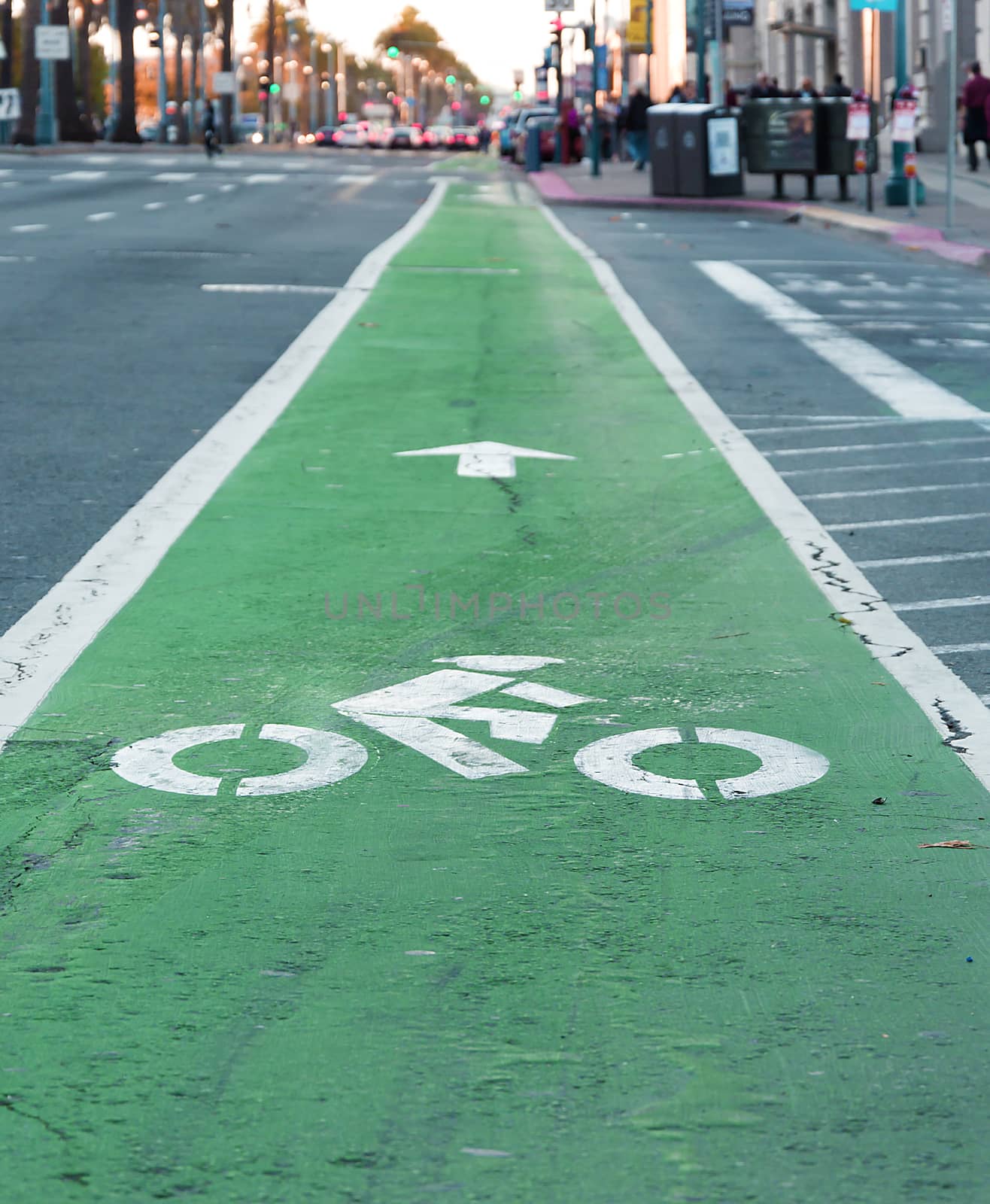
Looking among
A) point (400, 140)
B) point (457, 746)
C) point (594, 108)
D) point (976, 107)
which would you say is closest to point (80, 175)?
point (594, 108)

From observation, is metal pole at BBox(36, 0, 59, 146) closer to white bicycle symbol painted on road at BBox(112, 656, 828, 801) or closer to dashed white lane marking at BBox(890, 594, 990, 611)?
dashed white lane marking at BBox(890, 594, 990, 611)

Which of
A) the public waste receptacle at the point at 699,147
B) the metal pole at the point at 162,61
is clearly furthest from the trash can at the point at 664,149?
the metal pole at the point at 162,61

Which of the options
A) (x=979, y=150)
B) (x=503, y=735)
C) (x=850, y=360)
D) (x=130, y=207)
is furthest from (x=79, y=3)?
(x=503, y=735)

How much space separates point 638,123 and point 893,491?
4014cm

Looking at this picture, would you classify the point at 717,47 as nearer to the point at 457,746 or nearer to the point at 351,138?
the point at 457,746

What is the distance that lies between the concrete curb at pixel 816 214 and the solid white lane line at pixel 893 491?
12725mm

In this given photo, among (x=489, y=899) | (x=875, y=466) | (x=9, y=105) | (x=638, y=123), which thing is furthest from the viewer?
(x=9, y=105)

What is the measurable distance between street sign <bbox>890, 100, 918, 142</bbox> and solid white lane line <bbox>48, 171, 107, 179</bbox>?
21225mm

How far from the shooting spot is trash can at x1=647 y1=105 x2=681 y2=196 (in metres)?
36.1

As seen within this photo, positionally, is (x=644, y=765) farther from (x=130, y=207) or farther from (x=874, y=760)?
(x=130, y=207)

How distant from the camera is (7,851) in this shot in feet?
14.4

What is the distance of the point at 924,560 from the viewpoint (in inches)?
310

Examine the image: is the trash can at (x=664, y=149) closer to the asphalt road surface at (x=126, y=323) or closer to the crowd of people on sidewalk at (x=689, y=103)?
Answer: the crowd of people on sidewalk at (x=689, y=103)

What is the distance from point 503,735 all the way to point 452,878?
111 centimetres
